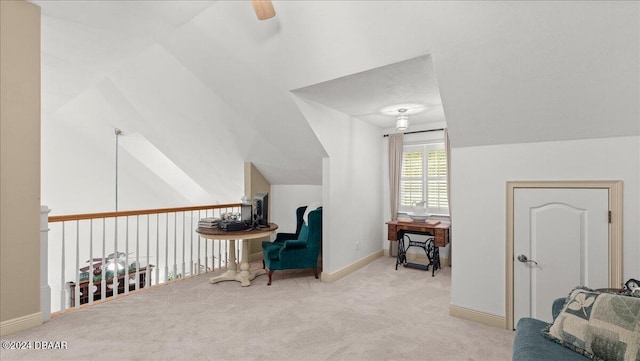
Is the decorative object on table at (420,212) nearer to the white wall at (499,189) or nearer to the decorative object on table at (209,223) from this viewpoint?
the white wall at (499,189)

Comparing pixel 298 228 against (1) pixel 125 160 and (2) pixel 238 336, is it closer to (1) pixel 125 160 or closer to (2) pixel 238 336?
(2) pixel 238 336

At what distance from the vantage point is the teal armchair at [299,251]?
378cm

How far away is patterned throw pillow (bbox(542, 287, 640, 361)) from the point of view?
1327mm

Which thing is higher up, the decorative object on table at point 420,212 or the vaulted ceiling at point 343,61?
the vaulted ceiling at point 343,61

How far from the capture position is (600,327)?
142cm

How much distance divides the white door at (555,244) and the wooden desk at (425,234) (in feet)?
4.90

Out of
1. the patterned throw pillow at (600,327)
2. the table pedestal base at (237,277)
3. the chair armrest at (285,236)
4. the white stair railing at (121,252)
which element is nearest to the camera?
the patterned throw pillow at (600,327)

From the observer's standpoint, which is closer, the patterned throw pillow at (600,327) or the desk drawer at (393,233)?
the patterned throw pillow at (600,327)

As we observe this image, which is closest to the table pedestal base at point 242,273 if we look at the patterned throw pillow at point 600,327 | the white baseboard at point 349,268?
the white baseboard at point 349,268

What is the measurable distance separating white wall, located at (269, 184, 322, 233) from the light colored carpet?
163cm

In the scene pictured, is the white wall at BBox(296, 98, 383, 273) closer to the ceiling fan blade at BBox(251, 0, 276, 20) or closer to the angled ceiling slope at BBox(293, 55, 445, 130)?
the angled ceiling slope at BBox(293, 55, 445, 130)

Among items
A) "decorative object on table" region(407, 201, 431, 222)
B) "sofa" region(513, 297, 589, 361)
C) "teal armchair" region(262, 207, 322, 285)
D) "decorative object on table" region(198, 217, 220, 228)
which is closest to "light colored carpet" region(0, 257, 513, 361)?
"teal armchair" region(262, 207, 322, 285)

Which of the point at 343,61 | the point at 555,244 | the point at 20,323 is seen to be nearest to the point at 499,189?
the point at 555,244

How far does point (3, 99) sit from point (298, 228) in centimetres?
359
